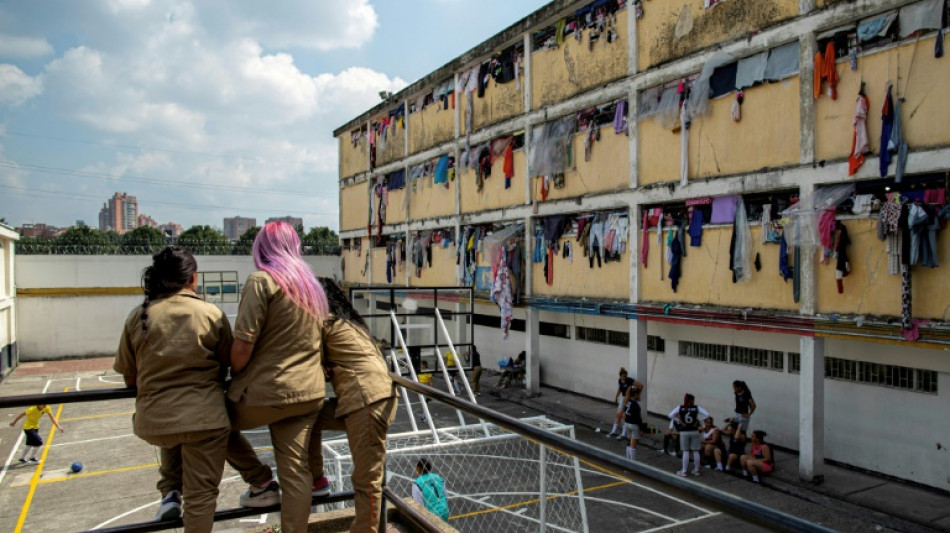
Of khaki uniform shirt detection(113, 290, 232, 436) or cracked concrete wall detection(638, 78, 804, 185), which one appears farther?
cracked concrete wall detection(638, 78, 804, 185)

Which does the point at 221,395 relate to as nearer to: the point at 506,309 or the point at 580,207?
the point at 580,207

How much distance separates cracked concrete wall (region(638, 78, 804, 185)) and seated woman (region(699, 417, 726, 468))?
185 inches

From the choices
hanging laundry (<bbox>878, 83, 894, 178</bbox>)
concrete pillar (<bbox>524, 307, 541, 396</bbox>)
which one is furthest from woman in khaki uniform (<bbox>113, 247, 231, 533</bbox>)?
concrete pillar (<bbox>524, 307, 541, 396</bbox>)

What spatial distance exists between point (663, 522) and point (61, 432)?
14.3 m

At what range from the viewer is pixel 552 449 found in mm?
2703

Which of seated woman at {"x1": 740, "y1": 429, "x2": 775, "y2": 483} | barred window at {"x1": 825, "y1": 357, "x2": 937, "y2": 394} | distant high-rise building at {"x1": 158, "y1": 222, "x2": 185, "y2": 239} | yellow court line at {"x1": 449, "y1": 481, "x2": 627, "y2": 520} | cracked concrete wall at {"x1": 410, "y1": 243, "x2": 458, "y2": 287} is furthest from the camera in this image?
distant high-rise building at {"x1": 158, "y1": 222, "x2": 185, "y2": 239}

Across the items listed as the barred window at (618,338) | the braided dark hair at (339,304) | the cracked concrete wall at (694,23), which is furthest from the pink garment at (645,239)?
the braided dark hair at (339,304)

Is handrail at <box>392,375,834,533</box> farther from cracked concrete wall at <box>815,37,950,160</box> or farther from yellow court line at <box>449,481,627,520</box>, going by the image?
cracked concrete wall at <box>815,37,950,160</box>

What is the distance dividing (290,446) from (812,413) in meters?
10.3

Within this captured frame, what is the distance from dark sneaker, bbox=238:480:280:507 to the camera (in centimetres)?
313

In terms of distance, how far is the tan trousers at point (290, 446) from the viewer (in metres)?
2.96

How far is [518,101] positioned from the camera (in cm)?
1873

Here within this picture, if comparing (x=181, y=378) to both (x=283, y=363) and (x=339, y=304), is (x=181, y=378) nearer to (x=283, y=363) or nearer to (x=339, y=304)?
(x=283, y=363)

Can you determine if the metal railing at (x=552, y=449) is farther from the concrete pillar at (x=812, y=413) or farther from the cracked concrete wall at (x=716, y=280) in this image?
the cracked concrete wall at (x=716, y=280)
